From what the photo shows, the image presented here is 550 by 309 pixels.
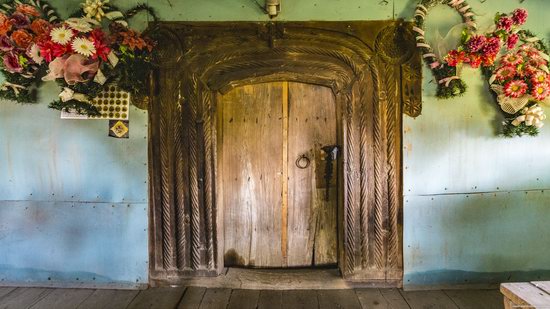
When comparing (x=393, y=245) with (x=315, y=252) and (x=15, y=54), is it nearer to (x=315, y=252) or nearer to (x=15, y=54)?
(x=315, y=252)

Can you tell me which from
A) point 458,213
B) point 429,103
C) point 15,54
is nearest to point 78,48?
point 15,54

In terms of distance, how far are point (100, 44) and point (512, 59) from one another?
2922 mm

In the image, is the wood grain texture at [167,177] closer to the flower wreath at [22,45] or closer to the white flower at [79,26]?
the white flower at [79,26]

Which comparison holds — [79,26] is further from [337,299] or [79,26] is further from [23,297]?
[337,299]

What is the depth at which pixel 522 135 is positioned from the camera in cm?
242

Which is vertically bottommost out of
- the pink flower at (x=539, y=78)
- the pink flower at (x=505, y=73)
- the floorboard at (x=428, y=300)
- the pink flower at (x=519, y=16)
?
the floorboard at (x=428, y=300)

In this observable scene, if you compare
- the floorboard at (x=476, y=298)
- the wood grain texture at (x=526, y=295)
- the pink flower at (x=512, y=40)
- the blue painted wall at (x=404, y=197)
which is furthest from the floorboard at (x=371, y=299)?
the pink flower at (x=512, y=40)

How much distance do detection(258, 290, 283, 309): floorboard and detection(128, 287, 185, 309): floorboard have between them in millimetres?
609

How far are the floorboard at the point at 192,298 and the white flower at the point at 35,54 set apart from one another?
77.3 inches

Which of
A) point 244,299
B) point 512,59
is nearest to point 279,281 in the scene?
point 244,299

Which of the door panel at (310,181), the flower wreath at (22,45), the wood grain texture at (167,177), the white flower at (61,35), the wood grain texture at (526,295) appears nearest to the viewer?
the wood grain texture at (526,295)

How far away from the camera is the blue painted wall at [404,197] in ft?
7.89

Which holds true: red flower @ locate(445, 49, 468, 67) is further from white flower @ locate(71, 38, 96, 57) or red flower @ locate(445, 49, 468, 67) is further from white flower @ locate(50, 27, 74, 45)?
white flower @ locate(50, 27, 74, 45)

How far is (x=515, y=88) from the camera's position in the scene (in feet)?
7.38
